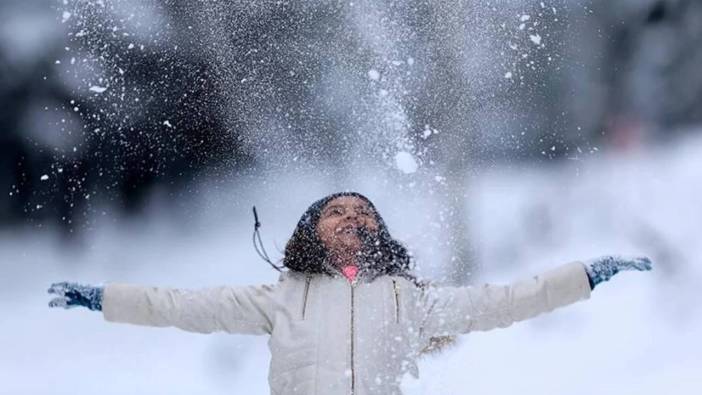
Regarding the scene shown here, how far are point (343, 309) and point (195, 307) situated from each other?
1.86 feet

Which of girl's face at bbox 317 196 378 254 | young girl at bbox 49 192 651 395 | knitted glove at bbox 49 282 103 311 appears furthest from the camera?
girl's face at bbox 317 196 378 254

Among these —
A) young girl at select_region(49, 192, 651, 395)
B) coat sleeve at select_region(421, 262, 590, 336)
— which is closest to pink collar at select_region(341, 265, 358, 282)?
young girl at select_region(49, 192, 651, 395)

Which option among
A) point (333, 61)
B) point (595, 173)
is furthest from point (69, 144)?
point (595, 173)

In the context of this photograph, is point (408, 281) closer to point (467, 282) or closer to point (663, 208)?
point (467, 282)

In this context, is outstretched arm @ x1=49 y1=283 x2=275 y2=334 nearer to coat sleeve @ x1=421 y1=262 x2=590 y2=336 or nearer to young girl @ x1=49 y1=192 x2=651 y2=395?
young girl @ x1=49 y1=192 x2=651 y2=395

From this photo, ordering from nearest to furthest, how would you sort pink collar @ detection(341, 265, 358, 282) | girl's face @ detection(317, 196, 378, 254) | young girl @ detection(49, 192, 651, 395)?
young girl @ detection(49, 192, 651, 395), pink collar @ detection(341, 265, 358, 282), girl's face @ detection(317, 196, 378, 254)

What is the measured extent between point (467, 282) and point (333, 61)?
182 centimetres

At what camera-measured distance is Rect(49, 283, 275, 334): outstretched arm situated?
302 centimetres

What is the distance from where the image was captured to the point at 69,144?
5.48 meters

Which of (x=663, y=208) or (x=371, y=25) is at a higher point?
(x=371, y=25)

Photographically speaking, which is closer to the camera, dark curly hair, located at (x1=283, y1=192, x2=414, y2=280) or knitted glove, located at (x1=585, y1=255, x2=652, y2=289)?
knitted glove, located at (x1=585, y1=255, x2=652, y2=289)

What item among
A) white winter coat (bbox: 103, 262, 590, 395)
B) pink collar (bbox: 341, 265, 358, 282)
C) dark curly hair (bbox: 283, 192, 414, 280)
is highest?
dark curly hair (bbox: 283, 192, 414, 280)

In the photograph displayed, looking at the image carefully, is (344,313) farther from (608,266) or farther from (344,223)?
(608,266)

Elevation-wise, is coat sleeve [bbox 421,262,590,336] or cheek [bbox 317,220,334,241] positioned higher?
cheek [bbox 317,220,334,241]
